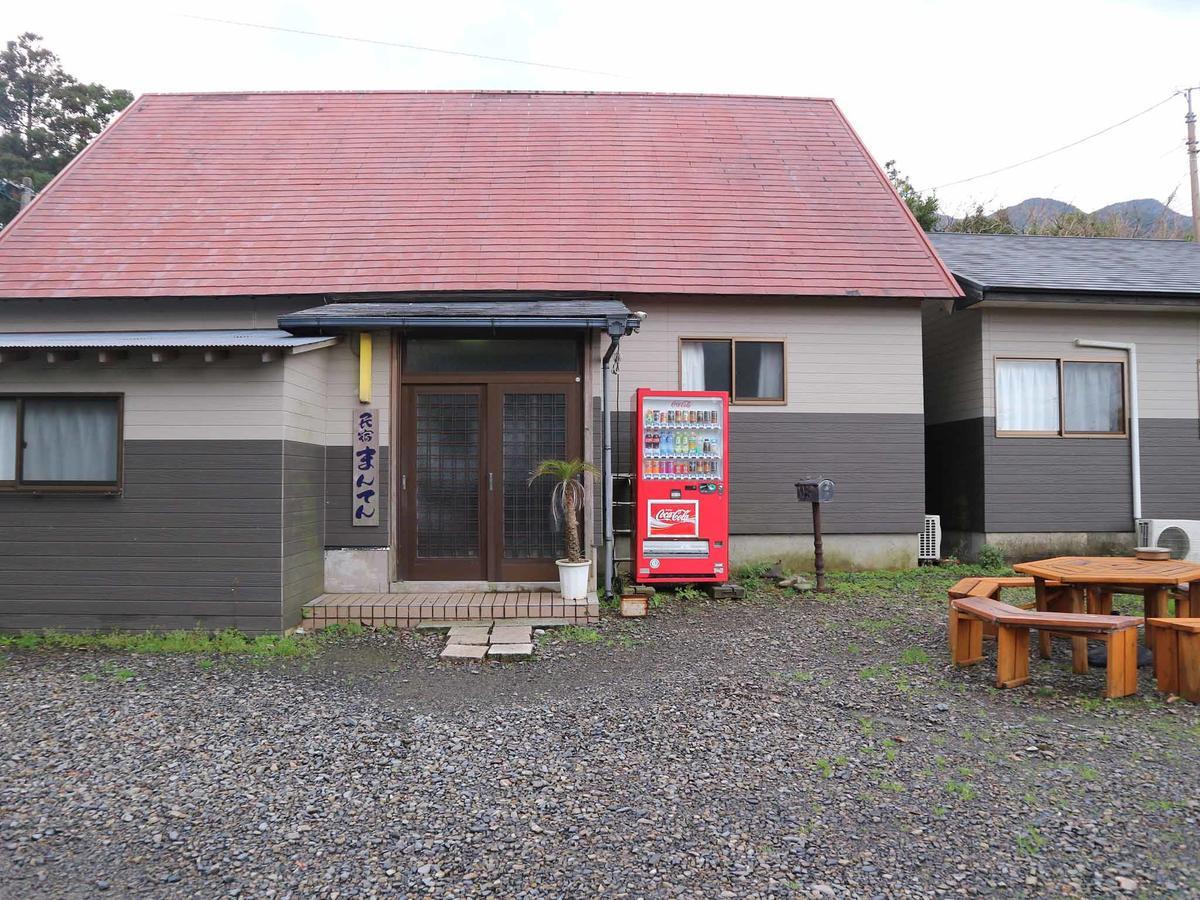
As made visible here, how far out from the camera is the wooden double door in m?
7.44

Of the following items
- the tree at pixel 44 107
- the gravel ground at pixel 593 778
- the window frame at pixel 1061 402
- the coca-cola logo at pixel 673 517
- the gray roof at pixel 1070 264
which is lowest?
the gravel ground at pixel 593 778

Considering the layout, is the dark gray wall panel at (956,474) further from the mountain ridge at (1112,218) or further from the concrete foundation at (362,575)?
the mountain ridge at (1112,218)

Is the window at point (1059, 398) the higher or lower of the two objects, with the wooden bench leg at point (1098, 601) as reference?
higher

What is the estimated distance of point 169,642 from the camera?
5.91m

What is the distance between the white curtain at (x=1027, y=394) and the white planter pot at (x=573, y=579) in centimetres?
571

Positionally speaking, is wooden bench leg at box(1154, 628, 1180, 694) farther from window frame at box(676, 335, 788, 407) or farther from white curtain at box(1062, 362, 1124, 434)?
white curtain at box(1062, 362, 1124, 434)

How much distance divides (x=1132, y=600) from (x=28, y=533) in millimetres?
10193

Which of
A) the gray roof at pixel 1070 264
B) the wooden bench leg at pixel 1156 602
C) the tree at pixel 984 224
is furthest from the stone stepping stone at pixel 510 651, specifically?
the tree at pixel 984 224

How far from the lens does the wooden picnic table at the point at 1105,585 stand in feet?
15.9

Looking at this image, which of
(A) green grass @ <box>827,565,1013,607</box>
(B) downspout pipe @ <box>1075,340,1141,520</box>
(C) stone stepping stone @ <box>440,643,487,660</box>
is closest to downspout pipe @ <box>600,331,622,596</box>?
Result: (C) stone stepping stone @ <box>440,643,487,660</box>

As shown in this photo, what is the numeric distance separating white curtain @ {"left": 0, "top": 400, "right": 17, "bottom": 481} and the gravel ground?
6.10 ft

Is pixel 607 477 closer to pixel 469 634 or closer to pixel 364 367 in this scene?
pixel 469 634

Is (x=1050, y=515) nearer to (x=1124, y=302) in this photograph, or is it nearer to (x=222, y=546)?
(x=1124, y=302)

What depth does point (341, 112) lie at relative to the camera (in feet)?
35.5
